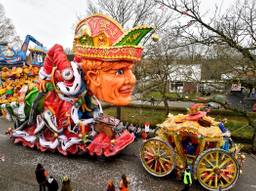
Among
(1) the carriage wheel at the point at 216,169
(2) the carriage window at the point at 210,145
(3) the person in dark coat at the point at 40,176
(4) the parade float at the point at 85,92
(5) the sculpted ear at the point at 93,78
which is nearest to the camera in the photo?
(3) the person in dark coat at the point at 40,176

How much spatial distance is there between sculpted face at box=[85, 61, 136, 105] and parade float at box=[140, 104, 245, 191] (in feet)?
5.32

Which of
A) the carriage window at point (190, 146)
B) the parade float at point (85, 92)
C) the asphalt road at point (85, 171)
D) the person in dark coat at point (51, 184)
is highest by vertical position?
the parade float at point (85, 92)

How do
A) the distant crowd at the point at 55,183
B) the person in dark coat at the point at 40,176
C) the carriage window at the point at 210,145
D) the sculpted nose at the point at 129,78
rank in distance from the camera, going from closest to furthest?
the distant crowd at the point at 55,183
the person in dark coat at the point at 40,176
the carriage window at the point at 210,145
the sculpted nose at the point at 129,78

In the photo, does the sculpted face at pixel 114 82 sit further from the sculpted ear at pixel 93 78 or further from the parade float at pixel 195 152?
the parade float at pixel 195 152

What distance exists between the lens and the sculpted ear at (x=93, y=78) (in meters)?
7.69

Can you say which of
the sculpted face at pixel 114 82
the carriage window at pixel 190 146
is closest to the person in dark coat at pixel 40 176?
the sculpted face at pixel 114 82

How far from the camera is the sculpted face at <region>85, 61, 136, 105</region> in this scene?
7457 mm

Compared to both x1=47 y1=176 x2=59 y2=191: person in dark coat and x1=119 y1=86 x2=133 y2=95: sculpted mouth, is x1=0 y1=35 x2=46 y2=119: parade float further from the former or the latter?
x1=47 y1=176 x2=59 y2=191: person in dark coat

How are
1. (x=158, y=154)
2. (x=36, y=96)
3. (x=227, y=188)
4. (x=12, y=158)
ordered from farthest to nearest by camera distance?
1. (x=36, y=96)
2. (x=12, y=158)
3. (x=158, y=154)
4. (x=227, y=188)

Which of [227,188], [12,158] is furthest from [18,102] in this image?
[227,188]

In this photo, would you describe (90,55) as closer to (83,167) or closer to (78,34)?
(78,34)

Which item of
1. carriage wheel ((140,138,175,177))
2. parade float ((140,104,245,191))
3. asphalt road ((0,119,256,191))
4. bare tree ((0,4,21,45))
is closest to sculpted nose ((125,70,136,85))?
parade float ((140,104,245,191))

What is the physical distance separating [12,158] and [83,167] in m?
2.58

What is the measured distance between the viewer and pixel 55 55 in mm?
8281
